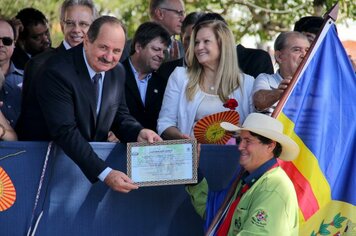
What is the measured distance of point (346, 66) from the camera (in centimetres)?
828

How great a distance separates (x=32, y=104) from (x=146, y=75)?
1646mm

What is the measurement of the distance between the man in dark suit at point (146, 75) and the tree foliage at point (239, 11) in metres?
4.51

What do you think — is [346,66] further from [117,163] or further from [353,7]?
[353,7]

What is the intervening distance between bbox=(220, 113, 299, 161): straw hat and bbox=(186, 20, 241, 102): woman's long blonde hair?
3.39ft

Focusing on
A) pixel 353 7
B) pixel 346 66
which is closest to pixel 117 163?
pixel 346 66

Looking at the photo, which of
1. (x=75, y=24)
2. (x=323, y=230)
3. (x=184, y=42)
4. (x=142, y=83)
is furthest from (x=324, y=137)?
(x=75, y=24)

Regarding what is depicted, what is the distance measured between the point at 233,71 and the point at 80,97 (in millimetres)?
1501

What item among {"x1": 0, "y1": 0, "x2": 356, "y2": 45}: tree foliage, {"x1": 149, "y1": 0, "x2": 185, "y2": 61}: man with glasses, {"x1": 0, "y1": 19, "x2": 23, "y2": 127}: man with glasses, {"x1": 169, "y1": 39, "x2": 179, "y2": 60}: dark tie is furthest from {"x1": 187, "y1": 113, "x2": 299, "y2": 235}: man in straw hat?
{"x1": 0, "y1": 0, "x2": 356, "y2": 45}: tree foliage

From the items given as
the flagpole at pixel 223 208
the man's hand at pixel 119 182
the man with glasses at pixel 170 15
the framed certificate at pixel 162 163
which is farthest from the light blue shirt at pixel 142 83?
the flagpole at pixel 223 208

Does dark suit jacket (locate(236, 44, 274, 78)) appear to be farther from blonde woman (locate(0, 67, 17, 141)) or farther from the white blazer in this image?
blonde woman (locate(0, 67, 17, 141))

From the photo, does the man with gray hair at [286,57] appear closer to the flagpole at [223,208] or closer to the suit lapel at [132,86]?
the suit lapel at [132,86]

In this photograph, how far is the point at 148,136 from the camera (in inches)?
312

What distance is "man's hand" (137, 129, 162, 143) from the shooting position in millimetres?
7875

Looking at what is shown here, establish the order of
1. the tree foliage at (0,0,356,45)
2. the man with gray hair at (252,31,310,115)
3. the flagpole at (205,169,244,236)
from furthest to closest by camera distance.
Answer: the tree foliage at (0,0,356,45)
the man with gray hair at (252,31,310,115)
the flagpole at (205,169,244,236)
